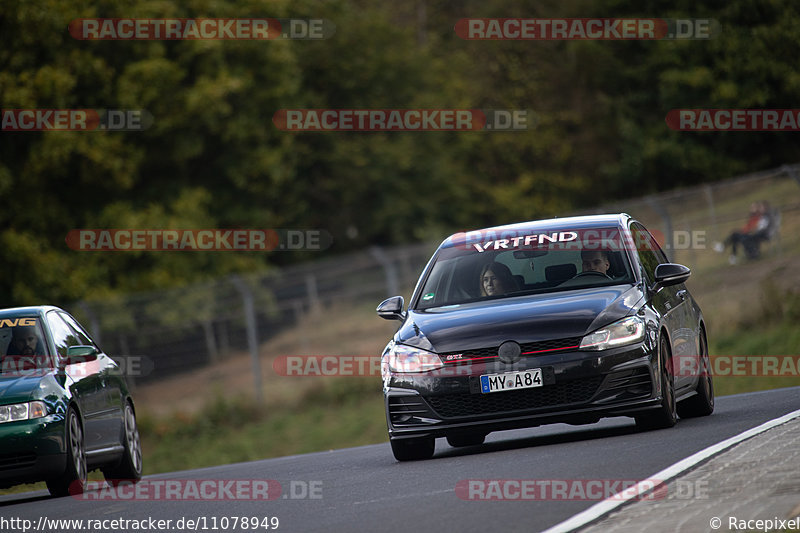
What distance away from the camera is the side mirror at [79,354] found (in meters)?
12.4

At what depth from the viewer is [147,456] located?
80.1ft

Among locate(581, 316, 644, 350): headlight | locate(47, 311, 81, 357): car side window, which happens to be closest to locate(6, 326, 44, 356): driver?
locate(47, 311, 81, 357): car side window

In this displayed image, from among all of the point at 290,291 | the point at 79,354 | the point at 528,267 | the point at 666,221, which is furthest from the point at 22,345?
the point at 290,291

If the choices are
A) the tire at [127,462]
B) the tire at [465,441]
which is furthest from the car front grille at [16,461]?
the tire at [465,441]

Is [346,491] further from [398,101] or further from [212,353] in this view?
[398,101]

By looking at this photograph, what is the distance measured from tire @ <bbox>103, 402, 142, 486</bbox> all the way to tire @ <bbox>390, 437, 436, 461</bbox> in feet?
10.6

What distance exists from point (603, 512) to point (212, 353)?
20327 millimetres

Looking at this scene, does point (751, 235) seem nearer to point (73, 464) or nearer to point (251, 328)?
point (251, 328)

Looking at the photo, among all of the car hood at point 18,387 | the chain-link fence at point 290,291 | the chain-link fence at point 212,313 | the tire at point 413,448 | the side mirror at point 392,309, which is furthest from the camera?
the chain-link fence at point 212,313

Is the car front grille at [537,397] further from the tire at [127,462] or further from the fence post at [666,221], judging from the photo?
the fence post at [666,221]

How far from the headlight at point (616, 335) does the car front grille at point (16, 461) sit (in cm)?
440

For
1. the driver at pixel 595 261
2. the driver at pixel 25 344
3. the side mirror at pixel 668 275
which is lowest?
the driver at pixel 25 344

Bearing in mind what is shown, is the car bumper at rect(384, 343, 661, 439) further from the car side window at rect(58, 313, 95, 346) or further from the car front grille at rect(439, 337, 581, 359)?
the car side window at rect(58, 313, 95, 346)

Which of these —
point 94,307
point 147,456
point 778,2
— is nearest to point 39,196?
point 94,307
